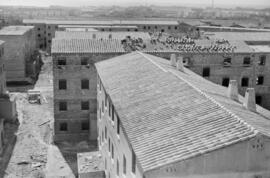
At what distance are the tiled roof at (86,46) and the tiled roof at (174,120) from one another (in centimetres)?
1529

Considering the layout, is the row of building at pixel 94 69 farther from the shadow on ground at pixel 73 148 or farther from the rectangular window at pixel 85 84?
the shadow on ground at pixel 73 148

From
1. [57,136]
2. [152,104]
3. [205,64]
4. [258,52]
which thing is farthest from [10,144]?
[258,52]

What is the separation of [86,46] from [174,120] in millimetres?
25312

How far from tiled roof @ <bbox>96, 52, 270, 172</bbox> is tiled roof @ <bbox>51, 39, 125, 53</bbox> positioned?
1529 cm

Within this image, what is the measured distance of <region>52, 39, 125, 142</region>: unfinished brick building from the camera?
41.0m

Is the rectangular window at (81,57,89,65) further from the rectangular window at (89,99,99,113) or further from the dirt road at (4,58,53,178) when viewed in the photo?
the dirt road at (4,58,53,178)

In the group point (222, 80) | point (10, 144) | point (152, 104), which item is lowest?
point (10, 144)

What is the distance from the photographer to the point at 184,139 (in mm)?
16969

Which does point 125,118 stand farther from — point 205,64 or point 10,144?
point 10,144

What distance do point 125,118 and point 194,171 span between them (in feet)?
20.5

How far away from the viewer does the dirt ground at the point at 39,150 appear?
36.9 m

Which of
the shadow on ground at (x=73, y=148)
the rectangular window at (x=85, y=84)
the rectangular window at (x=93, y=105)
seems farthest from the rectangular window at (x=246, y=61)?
the shadow on ground at (x=73, y=148)

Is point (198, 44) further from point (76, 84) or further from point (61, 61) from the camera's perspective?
point (61, 61)

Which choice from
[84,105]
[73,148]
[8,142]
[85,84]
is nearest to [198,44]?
[85,84]
